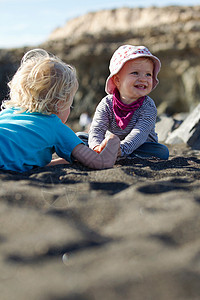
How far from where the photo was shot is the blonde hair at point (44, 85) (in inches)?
97.9

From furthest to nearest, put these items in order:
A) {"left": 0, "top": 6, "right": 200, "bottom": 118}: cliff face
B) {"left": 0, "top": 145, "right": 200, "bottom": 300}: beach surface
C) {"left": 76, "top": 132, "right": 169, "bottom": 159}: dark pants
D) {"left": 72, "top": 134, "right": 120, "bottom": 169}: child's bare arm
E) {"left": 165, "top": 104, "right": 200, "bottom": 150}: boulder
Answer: {"left": 0, "top": 6, "right": 200, "bottom": 118}: cliff face < {"left": 165, "top": 104, "right": 200, "bottom": 150}: boulder < {"left": 76, "top": 132, "right": 169, "bottom": 159}: dark pants < {"left": 72, "top": 134, "right": 120, "bottom": 169}: child's bare arm < {"left": 0, "top": 145, "right": 200, "bottom": 300}: beach surface

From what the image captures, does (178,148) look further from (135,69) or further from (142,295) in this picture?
(142,295)

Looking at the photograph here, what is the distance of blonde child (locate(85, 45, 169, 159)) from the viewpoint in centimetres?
308

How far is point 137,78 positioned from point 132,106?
29cm

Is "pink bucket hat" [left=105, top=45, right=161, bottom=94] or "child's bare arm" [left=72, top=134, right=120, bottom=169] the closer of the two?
"child's bare arm" [left=72, top=134, right=120, bottom=169]

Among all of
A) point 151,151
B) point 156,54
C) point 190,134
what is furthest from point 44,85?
point 156,54

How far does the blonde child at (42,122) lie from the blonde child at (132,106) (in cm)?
52

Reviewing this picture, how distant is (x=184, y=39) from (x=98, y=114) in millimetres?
10560

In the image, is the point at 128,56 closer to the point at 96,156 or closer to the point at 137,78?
the point at 137,78

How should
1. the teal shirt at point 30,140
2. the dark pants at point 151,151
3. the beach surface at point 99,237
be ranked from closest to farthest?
1. the beach surface at point 99,237
2. the teal shirt at point 30,140
3. the dark pants at point 151,151

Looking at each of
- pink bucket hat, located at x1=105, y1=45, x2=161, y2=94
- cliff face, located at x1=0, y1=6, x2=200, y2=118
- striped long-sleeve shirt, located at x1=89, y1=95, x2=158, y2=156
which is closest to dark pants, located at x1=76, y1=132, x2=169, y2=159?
striped long-sleeve shirt, located at x1=89, y1=95, x2=158, y2=156

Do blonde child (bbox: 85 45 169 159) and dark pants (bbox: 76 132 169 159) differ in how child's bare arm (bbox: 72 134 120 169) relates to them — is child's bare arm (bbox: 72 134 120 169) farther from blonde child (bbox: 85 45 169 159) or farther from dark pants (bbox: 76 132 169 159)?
dark pants (bbox: 76 132 169 159)

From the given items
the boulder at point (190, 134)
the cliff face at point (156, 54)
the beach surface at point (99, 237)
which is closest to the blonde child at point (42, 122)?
the beach surface at point (99, 237)

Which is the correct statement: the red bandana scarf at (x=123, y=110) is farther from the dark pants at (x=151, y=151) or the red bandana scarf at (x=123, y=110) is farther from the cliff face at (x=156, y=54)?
the cliff face at (x=156, y=54)
